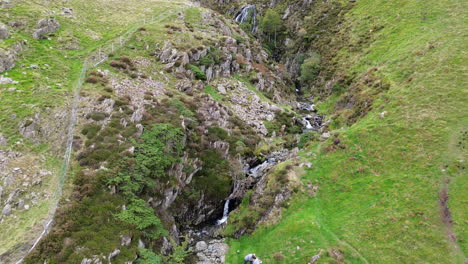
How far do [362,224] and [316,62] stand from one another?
6391 cm

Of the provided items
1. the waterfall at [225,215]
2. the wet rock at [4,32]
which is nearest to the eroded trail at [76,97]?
the wet rock at [4,32]

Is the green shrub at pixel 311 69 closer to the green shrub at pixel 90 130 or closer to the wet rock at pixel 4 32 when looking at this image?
the green shrub at pixel 90 130

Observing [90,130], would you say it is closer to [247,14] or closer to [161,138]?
[161,138]

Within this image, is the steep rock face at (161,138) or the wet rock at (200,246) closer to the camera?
the steep rock face at (161,138)

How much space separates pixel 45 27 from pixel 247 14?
91.6 m

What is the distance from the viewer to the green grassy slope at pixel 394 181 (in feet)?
96.7

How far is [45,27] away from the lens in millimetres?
54469

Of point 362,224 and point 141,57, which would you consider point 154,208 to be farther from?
point 141,57

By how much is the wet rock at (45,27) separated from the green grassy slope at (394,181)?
173ft

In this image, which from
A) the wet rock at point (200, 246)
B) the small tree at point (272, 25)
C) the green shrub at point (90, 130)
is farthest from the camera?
the small tree at point (272, 25)

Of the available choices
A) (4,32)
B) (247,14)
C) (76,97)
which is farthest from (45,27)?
(247,14)

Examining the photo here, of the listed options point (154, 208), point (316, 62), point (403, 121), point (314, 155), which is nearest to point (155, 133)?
point (154, 208)

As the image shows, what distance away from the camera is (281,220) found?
34.8m

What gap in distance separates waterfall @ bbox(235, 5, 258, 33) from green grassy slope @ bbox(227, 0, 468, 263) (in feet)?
264
